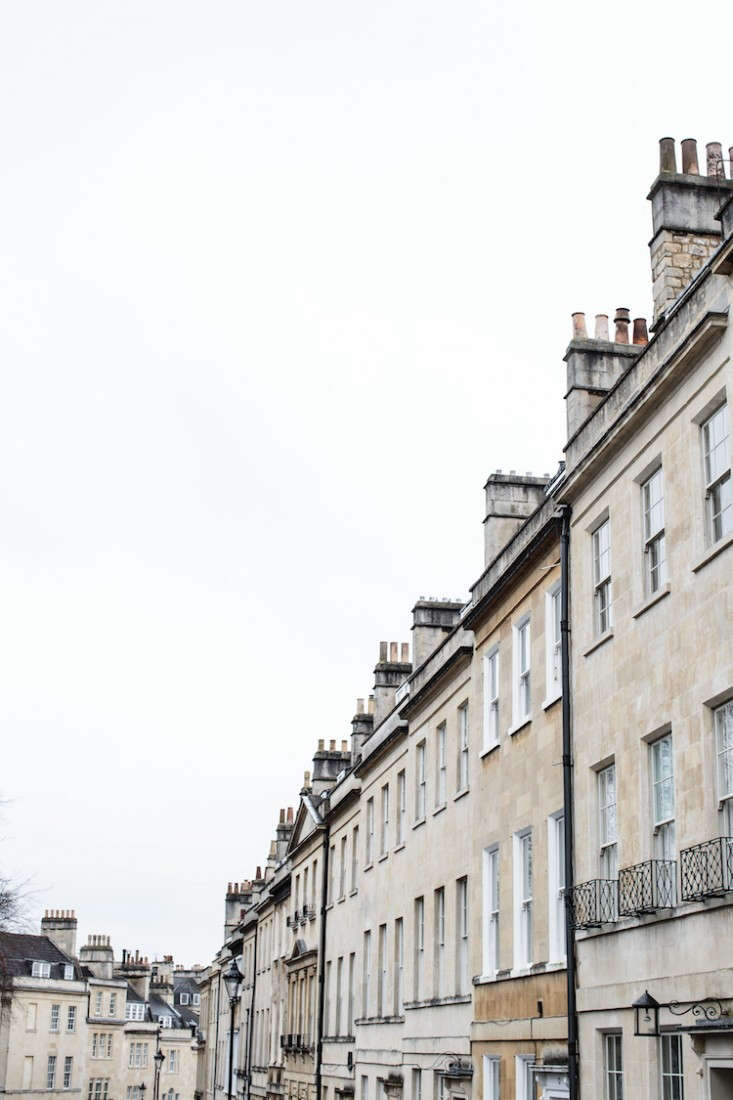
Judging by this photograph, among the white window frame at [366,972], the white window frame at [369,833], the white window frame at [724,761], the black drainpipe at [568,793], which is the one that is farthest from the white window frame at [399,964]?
the white window frame at [724,761]

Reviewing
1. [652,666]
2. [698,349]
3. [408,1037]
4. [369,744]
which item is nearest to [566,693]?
[652,666]

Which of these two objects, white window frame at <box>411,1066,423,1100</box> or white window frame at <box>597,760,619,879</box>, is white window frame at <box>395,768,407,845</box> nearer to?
white window frame at <box>411,1066,423,1100</box>

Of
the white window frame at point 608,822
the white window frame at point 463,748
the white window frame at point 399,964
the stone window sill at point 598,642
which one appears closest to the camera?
the white window frame at point 608,822

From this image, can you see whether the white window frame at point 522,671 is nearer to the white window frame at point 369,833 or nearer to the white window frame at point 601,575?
the white window frame at point 601,575

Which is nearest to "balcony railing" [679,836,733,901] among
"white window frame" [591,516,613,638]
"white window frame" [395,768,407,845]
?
"white window frame" [591,516,613,638]

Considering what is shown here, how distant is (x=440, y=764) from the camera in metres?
28.3

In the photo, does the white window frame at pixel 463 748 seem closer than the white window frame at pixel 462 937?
No

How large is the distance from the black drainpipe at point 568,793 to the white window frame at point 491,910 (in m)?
4.16

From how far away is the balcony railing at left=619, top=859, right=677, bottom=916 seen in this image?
49.8 feet

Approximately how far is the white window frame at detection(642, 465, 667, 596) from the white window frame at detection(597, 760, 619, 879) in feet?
7.81

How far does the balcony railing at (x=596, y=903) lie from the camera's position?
16.8 m

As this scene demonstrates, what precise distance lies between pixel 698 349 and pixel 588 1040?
27.4ft

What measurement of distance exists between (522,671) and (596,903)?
5725 millimetres

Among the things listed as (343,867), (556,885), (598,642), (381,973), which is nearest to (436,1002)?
(381,973)
